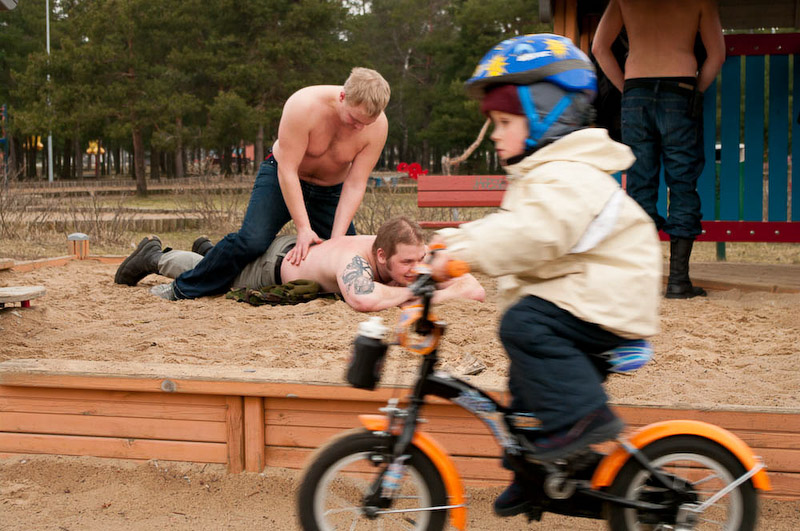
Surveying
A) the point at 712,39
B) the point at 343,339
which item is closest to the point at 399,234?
the point at 343,339

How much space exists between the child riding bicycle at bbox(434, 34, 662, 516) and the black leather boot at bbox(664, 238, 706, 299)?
338 centimetres

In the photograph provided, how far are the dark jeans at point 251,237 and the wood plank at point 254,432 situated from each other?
2594 mm

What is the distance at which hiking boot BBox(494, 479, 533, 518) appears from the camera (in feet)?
7.09

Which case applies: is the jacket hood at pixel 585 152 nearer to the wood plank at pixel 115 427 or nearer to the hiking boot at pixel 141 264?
the wood plank at pixel 115 427

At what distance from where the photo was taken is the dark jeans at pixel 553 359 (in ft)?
6.74

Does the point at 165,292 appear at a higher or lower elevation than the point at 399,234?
lower

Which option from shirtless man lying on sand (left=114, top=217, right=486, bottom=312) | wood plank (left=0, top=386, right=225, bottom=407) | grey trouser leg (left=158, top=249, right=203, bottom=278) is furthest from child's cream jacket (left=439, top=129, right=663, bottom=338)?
grey trouser leg (left=158, top=249, right=203, bottom=278)

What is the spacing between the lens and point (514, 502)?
217cm

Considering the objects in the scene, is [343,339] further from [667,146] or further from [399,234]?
[667,146]

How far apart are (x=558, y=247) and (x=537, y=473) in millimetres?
550

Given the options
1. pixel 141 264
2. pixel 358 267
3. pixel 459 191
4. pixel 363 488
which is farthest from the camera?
pixel 459 191

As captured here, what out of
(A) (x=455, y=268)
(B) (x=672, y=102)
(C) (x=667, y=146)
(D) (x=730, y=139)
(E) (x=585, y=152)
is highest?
(B) (x=672, y=102)

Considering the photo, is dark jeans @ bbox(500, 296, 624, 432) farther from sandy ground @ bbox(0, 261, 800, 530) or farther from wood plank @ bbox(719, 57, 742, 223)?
wood plank @ bbox(719, 57, 742, 223)

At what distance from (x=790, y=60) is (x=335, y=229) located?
149 inches
